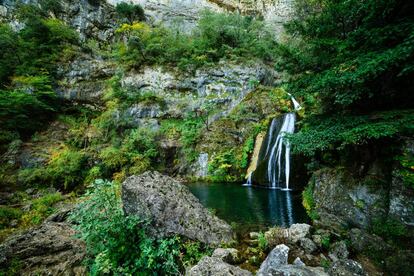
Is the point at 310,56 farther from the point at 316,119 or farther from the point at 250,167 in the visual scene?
the point at 250,167

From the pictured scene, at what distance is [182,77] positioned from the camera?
16516 millimetres

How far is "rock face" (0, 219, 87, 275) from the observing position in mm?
2943

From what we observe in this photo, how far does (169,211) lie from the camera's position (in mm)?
3514

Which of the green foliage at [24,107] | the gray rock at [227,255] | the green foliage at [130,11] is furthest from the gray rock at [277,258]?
the green foliage at [130,11]

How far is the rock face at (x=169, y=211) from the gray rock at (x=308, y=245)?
127cm

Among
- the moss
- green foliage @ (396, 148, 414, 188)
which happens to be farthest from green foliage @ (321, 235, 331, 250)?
green foliage @ (396, 148, 414, 188)

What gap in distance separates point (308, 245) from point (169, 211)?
99.5 inches

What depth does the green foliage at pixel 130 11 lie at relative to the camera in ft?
63.1

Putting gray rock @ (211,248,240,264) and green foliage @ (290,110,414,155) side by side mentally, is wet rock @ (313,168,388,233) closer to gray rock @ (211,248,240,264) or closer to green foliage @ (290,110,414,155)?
green foliage @ (290,110,414,155)

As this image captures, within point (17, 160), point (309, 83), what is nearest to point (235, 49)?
point (309, 83)

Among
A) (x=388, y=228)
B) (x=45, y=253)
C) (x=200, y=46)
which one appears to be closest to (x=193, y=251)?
(x=45, y=253)

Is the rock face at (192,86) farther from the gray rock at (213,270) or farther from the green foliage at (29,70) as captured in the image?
the gray rock at (213,270)

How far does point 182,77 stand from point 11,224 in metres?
13.6

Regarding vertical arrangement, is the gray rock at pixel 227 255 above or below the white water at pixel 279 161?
Answer: below
